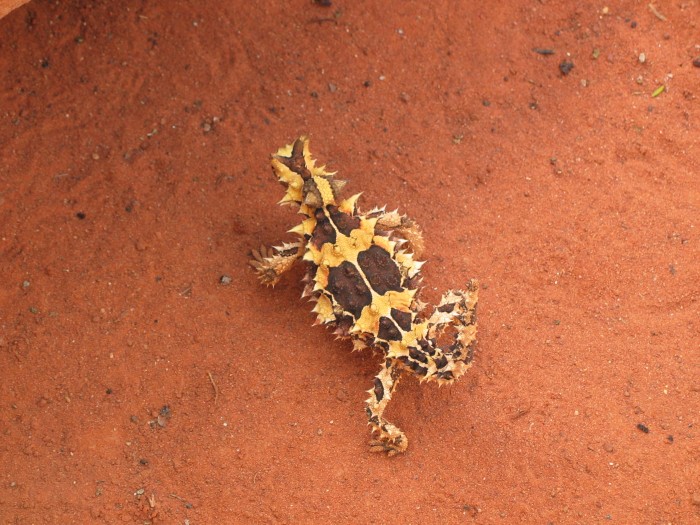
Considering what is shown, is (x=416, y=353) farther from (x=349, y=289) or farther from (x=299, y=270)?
(x=299, y=270)

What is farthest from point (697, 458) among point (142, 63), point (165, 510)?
point (142, 63)

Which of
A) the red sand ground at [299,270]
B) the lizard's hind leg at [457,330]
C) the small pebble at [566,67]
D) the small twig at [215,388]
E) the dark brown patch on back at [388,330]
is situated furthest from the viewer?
the small pebble at [566,67]

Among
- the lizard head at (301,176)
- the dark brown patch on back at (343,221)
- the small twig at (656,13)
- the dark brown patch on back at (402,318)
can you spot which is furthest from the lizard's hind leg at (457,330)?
the small twig at (656,13)

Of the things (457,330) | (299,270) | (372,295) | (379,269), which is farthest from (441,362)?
(299,270)

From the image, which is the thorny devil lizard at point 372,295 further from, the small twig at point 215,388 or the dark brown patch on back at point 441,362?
the small twig at point 215,388

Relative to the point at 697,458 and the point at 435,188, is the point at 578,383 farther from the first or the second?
the point at 435,188
